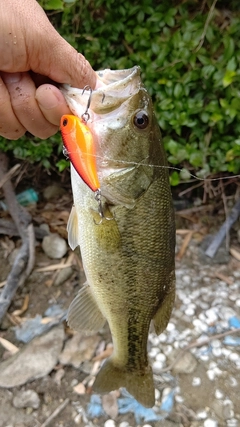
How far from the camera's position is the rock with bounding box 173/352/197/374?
2.48 meters

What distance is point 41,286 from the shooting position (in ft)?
9.73

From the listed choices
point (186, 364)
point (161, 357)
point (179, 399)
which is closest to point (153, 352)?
point (161, 357)

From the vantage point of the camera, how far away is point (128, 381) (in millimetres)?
1841

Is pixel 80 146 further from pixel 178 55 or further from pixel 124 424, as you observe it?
pixel 178 55

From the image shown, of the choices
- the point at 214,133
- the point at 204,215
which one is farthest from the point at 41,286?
the point at 214,133

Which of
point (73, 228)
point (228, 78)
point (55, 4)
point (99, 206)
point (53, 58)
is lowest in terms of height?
point (228, 78)

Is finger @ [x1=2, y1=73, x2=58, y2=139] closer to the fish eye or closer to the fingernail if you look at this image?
the fingernail

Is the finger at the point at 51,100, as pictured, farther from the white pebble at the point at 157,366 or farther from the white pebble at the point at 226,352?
the white pebble at the point at 226,352

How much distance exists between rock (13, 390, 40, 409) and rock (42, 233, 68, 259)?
985mm

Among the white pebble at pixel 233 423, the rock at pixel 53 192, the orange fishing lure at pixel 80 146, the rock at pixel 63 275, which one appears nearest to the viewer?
the orange fishing lure at pixel 80 146

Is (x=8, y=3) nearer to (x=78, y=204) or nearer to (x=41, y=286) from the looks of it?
(x=78, y=204)

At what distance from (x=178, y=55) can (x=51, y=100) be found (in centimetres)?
168

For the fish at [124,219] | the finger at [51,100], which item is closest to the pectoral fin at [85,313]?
the fish at [124,219]

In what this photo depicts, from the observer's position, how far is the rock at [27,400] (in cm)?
232
